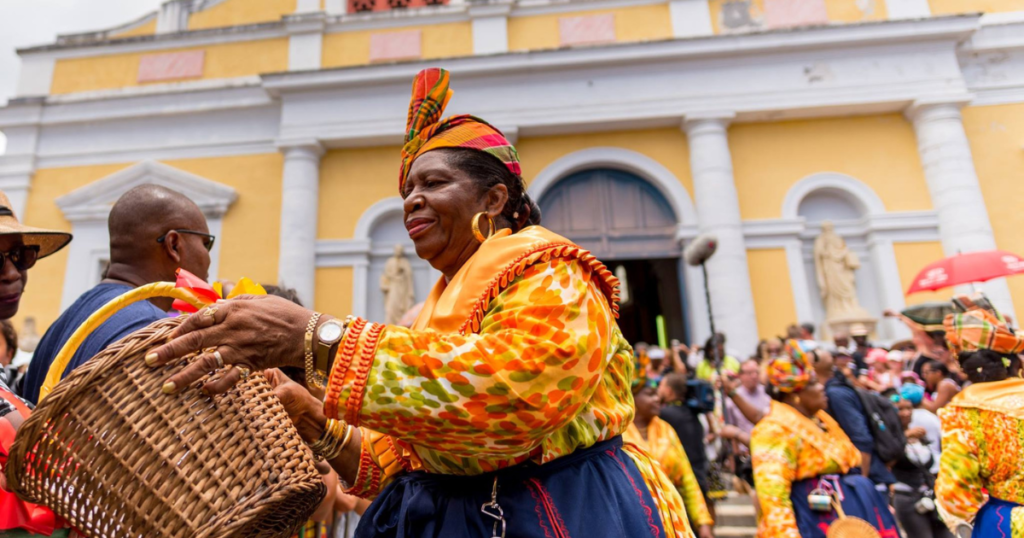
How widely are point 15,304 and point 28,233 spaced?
0.26 meters

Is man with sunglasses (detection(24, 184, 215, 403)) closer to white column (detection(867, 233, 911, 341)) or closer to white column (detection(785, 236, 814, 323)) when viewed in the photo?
white column (detection(785, 236, 814, 323))

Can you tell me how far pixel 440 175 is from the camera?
163cm

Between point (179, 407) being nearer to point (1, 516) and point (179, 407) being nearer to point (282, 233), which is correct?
point (1, 516)

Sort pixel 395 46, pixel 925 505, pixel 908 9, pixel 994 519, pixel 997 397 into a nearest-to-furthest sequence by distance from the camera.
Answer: pixel 994 519 → pixel 997 397 → pixel 925 505 → pixel 908 9 → pixel 395 46

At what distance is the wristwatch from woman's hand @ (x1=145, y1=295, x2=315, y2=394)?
38mm

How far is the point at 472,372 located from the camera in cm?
109

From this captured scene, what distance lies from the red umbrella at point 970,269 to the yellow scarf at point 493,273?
8924 mm

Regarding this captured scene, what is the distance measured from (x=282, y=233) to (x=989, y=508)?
11.5 m

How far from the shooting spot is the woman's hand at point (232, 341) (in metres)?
1.12

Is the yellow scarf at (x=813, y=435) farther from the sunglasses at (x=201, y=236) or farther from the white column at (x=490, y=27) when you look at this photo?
the white column at (x=490, y=27)

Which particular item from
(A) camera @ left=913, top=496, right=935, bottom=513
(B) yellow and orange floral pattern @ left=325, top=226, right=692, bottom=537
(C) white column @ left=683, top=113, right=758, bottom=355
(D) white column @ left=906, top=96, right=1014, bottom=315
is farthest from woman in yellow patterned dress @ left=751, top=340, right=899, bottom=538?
(D) white column @ left=906, top=96, right=1014, bottom=315

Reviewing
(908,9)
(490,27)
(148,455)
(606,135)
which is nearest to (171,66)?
(490,27)

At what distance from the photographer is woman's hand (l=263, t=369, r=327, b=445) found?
5.54ft

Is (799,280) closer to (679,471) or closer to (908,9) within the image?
(908,9)
